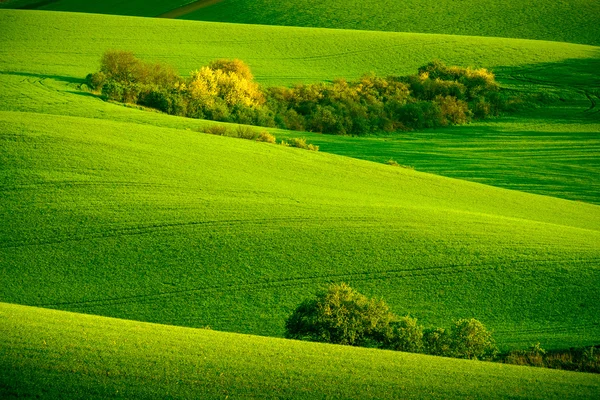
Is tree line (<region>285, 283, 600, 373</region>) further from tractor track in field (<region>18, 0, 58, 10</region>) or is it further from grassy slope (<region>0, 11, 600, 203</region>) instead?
tractor track in field (<region>18, 0, 58, 10</region>)

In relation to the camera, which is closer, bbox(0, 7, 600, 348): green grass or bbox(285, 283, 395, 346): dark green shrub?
bbox(285, 283, 395, 346): dark green shrub

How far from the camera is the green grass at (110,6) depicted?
9950cm

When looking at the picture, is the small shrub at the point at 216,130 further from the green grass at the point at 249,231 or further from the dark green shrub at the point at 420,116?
the dark green shrub at the point at 420,116

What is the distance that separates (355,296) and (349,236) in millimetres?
6952

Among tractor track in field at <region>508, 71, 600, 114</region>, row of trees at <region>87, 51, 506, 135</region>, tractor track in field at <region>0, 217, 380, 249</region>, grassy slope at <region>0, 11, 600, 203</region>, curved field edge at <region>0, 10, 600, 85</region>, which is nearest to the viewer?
tractor track in field at <region>0, 217, 380, 249</region>

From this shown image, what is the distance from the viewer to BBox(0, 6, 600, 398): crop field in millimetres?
15305

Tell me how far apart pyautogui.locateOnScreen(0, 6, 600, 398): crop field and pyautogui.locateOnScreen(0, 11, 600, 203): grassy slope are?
15.5 inches

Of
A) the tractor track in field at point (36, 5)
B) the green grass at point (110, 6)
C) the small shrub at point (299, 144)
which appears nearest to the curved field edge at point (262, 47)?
the small shrub at point (299, 144)

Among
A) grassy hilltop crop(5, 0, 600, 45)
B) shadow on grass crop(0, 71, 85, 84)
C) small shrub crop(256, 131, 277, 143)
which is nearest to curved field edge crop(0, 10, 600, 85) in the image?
shadow on grass crop(0, 71, 85, 84)

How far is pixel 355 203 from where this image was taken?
1251 inches

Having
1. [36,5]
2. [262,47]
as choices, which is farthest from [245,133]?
[36,5]

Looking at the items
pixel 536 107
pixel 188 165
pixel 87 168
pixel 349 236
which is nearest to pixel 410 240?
pixel 349 236

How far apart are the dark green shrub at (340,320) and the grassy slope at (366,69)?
23888mm

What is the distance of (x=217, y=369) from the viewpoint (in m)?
15.1
